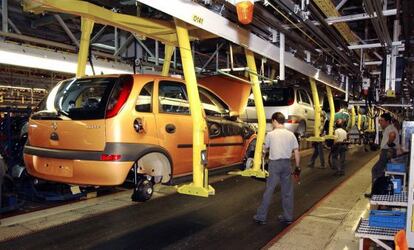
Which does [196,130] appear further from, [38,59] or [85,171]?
[38,59]

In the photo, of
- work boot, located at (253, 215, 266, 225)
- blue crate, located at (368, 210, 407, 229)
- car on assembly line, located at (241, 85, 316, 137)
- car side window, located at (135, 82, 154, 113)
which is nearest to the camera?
blue crate, located at (368, 210, 407, 229)

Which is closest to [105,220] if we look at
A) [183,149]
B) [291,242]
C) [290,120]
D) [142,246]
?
[142,246]

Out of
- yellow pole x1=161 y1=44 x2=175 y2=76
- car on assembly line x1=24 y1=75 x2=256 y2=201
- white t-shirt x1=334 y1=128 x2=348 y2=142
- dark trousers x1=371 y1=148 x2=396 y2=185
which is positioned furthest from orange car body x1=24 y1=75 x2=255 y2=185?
white t-shirt x1=334 y1=128 x2=348 y2=142

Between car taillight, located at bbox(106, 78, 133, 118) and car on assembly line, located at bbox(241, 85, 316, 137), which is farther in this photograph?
car on assembly line, located at bbox(241, 85, 316, 137)

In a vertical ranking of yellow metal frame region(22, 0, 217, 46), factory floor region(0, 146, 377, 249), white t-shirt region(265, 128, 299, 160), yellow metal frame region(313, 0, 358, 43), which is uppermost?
yellow metal frame region(313, 0, 358, 43)

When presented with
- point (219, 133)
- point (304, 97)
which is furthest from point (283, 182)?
point (304, 97)

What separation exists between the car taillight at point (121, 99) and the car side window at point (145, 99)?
0.52 ft

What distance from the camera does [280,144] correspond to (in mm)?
4953

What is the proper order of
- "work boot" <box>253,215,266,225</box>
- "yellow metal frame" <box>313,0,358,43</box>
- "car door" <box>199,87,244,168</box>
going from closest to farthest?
"work boot" <box>253,215,266,225</box>, "car door" <box>199,87,244,168</box>, "yellow metal frame" <box>313,0,358,43</box>

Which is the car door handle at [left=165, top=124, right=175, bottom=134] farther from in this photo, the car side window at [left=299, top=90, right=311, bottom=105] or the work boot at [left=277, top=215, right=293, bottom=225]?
the car side window at [left=299, top=90, right=311, bottom=105]

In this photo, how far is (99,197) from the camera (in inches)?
238

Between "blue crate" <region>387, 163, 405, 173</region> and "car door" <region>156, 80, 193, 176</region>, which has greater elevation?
"car door" <region>156, 80, 193, 176</region>

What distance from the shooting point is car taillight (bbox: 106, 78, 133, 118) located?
Result: 410cm

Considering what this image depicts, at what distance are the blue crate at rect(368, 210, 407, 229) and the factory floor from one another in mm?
477
